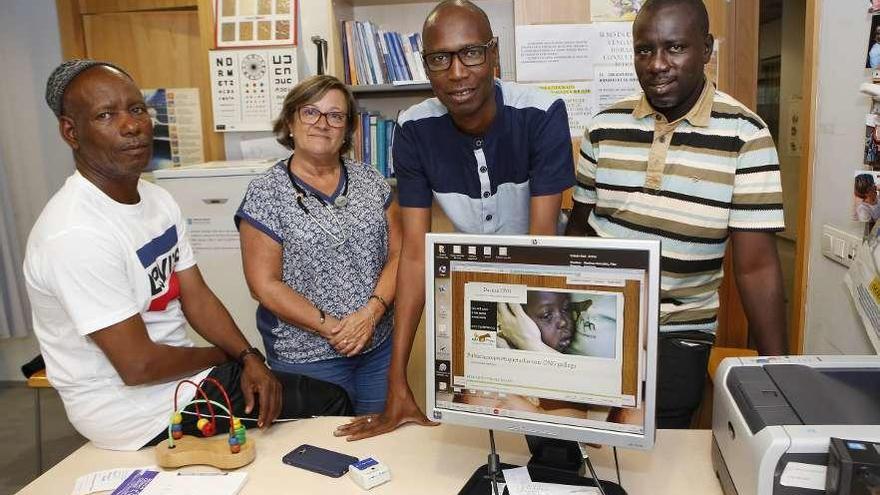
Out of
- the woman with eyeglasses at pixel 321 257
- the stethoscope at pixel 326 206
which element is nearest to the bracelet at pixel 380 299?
the woman with eyeglasses at pixel 321 257

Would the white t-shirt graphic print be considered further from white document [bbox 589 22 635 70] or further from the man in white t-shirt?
white document [bbox 589 22 635 70]

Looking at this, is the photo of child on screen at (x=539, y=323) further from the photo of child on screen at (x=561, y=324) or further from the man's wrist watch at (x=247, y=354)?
the man's wrist watch at (x=247, y=354)

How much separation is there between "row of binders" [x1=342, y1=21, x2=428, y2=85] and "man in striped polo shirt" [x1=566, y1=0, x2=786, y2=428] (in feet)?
5.50

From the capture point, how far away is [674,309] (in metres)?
1.67

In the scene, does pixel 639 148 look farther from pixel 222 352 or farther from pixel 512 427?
pixel 222 352

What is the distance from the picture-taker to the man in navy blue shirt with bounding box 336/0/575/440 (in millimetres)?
1664

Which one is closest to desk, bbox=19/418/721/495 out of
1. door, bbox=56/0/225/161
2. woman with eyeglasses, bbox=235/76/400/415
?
woman with eyeglasses, bbox=235/76/400/415

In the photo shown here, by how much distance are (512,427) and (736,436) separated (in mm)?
390

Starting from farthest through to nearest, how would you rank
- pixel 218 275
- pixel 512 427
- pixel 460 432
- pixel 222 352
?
pixel 218 275 < pixel 222 352 < pixel 460 432 < pixel 512 427

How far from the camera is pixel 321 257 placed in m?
2.10

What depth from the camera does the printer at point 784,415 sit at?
1.01m

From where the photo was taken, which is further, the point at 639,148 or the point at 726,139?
the point at 639,148

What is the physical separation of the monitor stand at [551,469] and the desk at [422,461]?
0.04 metres

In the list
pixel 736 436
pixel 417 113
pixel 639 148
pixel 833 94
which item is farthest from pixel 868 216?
pixel 417 113
